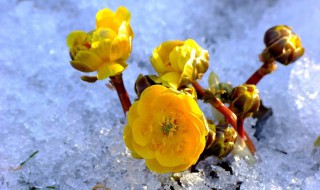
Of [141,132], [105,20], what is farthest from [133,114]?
[105,20]

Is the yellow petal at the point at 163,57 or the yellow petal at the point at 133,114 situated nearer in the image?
the yellow petal at the point at 133,114

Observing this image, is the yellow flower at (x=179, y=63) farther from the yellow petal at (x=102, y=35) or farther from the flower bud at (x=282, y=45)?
the flower bud at (x=282, y=45)

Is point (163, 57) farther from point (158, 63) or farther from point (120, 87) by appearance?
point (120, 87)

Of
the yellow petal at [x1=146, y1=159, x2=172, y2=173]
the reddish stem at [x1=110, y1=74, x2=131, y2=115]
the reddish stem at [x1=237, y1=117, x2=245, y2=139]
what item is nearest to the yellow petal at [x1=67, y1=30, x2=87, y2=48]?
the reddish stem at [x1=110, y1=74, x2=131, y2=115]

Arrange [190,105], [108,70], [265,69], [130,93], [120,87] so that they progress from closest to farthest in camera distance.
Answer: [190,105]
[108,70]
[120,87]
[265,69]
[130,93]

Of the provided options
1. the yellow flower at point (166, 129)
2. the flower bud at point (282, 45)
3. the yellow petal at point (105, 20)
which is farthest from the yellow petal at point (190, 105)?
the flower bud at point (282, 45)

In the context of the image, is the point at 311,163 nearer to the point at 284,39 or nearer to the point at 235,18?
the point at 284,39
